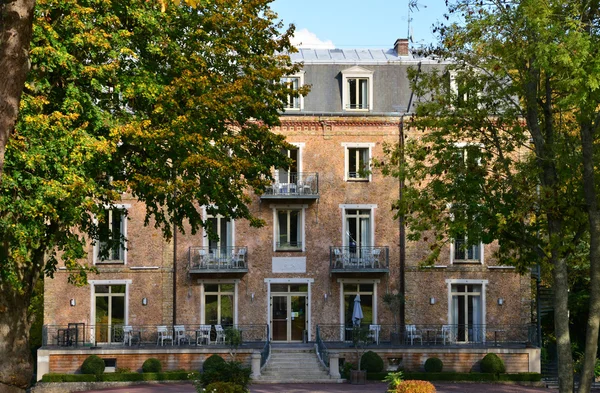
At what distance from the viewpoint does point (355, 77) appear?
36.1 m

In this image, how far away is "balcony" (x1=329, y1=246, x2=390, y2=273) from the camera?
3488 centimetres

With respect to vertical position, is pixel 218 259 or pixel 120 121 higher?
pixel 120 121

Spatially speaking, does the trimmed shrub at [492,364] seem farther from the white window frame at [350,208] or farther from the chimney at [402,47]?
the chimney at [402,47]

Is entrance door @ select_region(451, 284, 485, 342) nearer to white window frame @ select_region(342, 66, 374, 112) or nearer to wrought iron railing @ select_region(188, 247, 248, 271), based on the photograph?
white window frame @ select_region(342, 66, 374, 112)

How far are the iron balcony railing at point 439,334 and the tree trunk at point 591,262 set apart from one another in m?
15.8

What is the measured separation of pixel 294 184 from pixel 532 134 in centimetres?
1578

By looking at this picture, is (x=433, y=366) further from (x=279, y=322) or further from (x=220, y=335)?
(x=220, y=335)

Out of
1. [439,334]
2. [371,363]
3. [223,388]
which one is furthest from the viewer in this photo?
[439,334]

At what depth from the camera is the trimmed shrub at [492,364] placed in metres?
32.1

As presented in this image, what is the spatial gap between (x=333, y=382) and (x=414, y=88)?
1182 centimetres

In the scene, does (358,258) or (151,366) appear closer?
(151,366)

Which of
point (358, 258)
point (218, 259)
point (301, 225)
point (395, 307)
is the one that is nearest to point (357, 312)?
point (395, 307)

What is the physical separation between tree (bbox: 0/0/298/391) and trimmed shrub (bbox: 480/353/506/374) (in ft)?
44.1

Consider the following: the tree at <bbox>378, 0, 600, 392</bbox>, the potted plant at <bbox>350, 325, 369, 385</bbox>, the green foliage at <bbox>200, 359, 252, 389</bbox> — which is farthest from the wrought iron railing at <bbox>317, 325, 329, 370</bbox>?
the tree at <bbox>378, 0, 600, 392</bbox>
